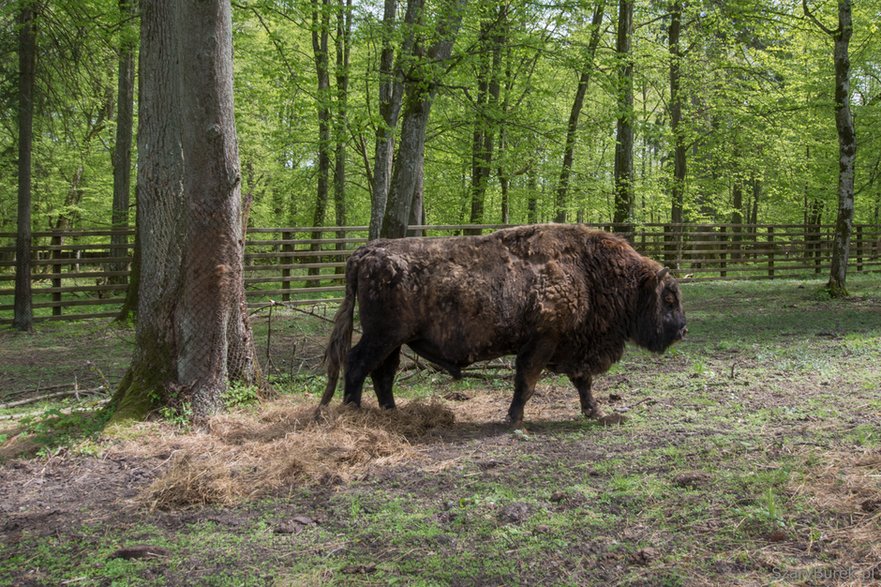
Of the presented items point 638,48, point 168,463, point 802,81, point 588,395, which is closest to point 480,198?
point 638,48

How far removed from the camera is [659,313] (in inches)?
263

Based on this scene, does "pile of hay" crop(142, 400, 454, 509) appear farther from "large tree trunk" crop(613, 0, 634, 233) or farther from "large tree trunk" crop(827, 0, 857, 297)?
"large tree trunk" crop(827, 0, 857, 297)

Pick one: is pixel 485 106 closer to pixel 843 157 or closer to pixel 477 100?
pixel 477 100

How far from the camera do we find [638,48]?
21266mm

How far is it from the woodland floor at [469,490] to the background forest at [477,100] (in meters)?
6.80

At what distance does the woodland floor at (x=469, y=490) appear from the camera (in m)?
3.47

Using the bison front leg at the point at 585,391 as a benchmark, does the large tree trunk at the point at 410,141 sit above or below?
above

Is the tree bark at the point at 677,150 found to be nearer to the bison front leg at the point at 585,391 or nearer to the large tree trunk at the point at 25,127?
the bison front leg at the point at 585,391

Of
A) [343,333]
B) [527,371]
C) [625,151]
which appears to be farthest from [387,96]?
[527,371]

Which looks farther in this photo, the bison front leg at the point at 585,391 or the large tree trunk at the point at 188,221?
the bison front leg at the point at 585,391

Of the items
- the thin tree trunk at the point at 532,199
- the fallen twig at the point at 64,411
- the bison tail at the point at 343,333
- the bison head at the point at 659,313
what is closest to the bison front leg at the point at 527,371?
the bison head at the point at 659,313

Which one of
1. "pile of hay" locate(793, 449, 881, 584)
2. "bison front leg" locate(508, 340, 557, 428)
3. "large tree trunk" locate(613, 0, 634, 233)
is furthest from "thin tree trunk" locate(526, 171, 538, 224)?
"pile of hay" locate(793, 449, 881, 584)

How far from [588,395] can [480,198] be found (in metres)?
16.0

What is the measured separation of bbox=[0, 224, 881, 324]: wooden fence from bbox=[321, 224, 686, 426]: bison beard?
4.96 metres
